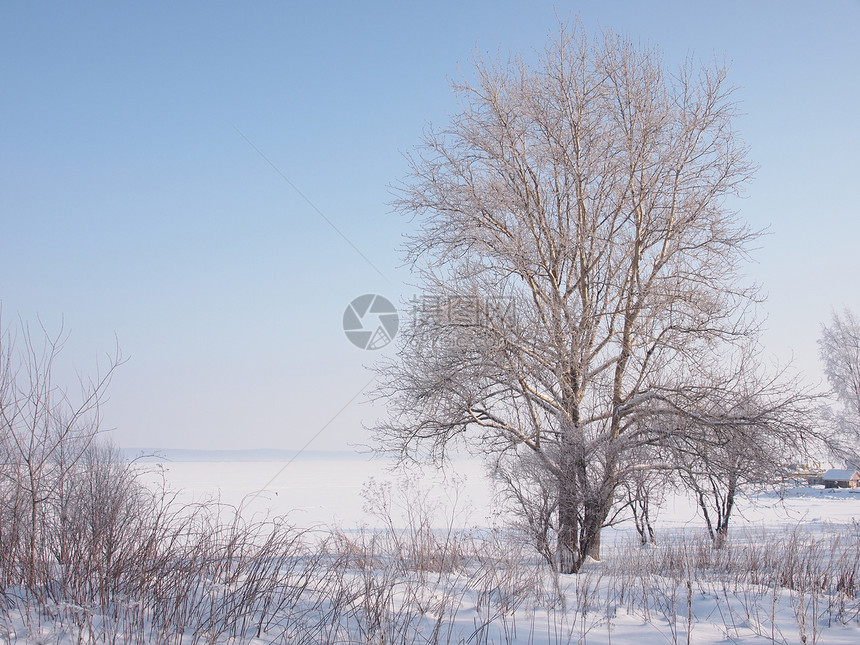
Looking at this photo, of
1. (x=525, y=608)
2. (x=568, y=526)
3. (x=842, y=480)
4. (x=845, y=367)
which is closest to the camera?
(x=525, y=608)

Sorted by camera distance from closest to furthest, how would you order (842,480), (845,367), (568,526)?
(568,526) → (845,367) → (842,480)

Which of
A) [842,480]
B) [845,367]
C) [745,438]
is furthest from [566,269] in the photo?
[842,480]

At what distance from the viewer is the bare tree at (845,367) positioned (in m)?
28.7

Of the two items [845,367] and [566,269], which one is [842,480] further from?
[566,269]

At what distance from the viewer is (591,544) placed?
367 inches

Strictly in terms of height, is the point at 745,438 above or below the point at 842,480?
above

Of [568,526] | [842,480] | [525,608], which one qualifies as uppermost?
[525,608]

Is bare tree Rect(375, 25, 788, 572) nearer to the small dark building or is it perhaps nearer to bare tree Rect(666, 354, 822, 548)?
bare tree Rect(666, 354, 822, 548)

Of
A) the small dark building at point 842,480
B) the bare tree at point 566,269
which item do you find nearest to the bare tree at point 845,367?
the small dark building at point 842,480

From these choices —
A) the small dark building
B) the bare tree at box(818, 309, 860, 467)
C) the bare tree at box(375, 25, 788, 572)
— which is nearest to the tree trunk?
the bare tree at box(375, 25, 788, 572)

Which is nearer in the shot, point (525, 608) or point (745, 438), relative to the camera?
point (525, 608)

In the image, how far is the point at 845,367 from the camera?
30.2 metres

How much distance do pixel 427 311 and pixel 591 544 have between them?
506cm

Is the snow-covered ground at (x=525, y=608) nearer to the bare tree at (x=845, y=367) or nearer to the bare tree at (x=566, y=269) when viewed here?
the bare tree at (x=566, y=269)
